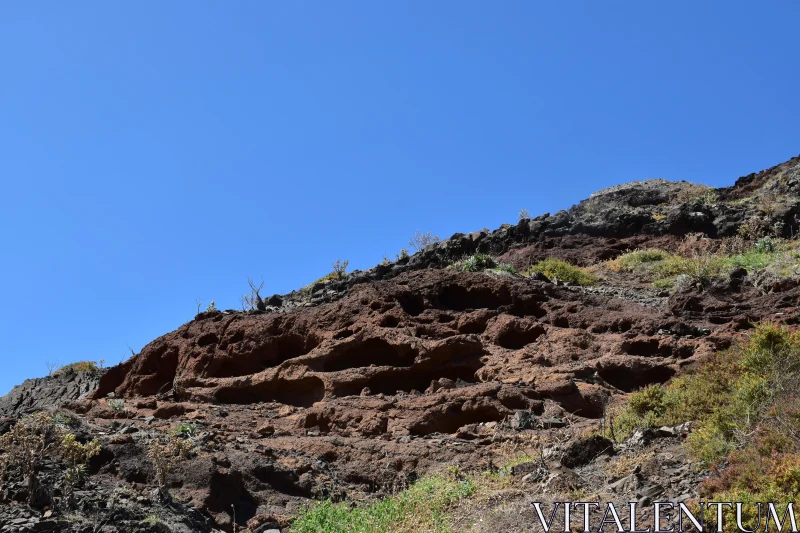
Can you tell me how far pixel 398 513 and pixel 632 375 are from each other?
4.55m

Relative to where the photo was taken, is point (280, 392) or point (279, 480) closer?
point (279, 480)

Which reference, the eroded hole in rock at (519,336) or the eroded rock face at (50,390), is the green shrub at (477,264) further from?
the eroded rock face at (50,390)

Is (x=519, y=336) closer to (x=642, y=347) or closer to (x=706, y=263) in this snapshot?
(x=642, y=347)

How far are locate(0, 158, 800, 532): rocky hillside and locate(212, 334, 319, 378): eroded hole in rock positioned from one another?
0.10ft

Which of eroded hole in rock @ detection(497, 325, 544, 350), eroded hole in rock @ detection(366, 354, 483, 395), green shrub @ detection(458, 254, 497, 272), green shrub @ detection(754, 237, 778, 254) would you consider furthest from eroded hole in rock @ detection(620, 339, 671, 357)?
green shrub @ detection(754, 237, 778, 254)

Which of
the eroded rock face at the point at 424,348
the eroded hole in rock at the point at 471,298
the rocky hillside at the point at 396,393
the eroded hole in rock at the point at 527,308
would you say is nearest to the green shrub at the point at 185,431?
the rocky hillside at the point at 396,393

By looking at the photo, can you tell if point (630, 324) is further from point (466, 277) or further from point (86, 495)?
point (86, 495)

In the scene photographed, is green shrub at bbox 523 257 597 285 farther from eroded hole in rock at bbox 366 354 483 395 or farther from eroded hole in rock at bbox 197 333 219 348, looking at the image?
eroded hole in rock at bbox 197 333 219 348

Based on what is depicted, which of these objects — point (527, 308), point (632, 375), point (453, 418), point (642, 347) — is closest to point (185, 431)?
point (453, 418)

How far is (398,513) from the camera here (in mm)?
7426

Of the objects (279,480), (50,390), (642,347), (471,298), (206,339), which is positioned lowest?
(279,480)

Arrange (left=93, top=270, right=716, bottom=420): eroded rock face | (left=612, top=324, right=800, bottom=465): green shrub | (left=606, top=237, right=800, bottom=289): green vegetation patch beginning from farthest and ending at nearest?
(left=606, top=237, right=800, bottom=289): green vegetation patch
(left=93, top=270, right=716, bottom=420): eroded rock face
(left=612, top=324, right=800, bottom=465): green shrub

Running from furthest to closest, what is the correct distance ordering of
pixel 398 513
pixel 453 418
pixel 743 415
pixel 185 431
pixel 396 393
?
pixel 396 393 → pixel 453 418 → pixel 185 431 → pixel 398 513 → pixel 743 415

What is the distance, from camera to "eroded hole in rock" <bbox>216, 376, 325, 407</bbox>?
1140 centimetres
